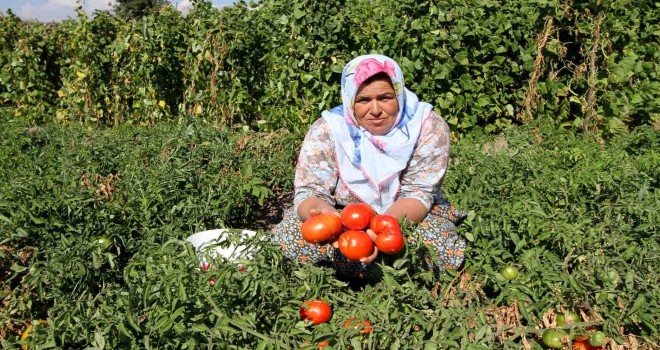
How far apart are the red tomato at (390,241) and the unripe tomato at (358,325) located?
0.85ft

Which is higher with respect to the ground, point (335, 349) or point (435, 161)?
point (435, 161)

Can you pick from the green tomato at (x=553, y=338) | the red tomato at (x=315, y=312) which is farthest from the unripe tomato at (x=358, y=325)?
the green tomato at (x=553, y=338)

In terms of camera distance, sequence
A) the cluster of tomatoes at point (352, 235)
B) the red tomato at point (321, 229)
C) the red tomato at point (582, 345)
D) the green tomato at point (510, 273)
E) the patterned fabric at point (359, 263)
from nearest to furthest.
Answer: the red tomato at point (582, 345) < the cluster of tomatoes at point (352, 235) < the red tomato at point (321, 229) < the green tomato at point (510, 273) < the patterned fabric at point (359, 263)

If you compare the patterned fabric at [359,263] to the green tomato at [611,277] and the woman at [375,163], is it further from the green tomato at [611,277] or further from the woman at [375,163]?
the green tomato at [611,277]

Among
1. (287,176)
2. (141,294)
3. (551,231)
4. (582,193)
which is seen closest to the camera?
(141,294)

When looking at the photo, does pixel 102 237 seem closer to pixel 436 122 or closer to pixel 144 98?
pixel 436 122

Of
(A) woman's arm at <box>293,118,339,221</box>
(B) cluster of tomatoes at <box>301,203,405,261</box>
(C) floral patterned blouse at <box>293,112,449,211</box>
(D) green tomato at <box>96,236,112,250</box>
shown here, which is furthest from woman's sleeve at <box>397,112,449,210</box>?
(D) green tomato at <box>96,236,112,250</box>

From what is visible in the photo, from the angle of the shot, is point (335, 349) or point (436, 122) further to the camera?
point (436, 122)

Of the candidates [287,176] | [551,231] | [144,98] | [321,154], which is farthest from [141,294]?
[144,98]

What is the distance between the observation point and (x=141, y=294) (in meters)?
1.76

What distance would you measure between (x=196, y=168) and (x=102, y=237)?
3.26ft

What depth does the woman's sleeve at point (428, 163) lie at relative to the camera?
2498 millimetres

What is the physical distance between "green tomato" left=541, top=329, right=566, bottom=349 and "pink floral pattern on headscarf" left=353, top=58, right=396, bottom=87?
3.89 ft

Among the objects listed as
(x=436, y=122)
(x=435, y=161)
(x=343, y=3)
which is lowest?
(x=435, y=161)
